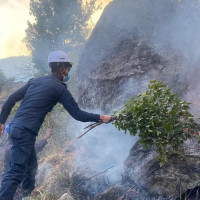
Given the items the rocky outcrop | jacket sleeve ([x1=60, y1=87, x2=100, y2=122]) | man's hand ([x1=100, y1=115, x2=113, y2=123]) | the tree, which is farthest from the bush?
the tree

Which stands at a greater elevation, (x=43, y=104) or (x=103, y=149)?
(x=43, y=104)

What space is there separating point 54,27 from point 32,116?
14139 mm

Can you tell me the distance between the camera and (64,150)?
22.5 feet

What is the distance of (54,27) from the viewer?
16.4m

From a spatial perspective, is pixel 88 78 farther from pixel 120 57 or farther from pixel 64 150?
pixel 64 150

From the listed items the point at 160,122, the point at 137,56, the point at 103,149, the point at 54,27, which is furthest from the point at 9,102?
the point at 54,27

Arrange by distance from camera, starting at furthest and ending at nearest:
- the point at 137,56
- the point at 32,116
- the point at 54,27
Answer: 1. the point at 54,27
2. the point at 137,56
3. the point at 32,116

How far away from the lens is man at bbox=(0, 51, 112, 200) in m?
3.14

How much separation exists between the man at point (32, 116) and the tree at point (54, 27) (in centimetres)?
1316

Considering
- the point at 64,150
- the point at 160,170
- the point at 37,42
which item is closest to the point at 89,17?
the point at 37,42

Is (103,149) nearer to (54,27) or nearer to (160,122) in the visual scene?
(160,122)

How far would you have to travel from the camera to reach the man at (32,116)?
3143 mm

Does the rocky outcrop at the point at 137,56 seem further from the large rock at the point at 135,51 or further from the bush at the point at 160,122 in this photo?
the bush at the point at 160,122

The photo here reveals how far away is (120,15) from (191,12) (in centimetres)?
180
